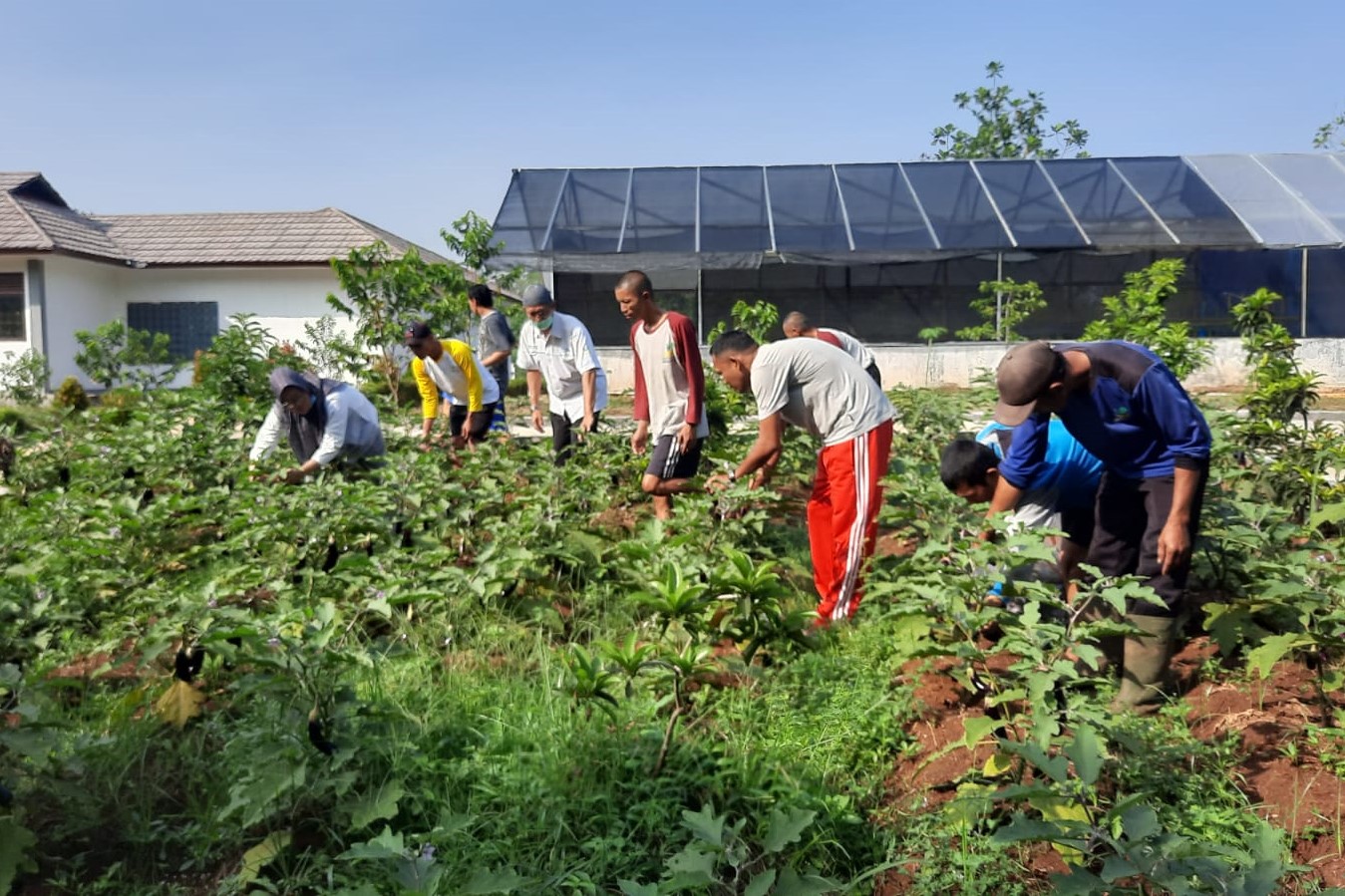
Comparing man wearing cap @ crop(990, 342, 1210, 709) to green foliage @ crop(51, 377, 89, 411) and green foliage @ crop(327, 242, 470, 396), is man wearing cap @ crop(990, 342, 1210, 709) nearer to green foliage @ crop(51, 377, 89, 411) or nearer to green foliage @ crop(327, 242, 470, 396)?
green foliage @ crop(327, 242, 470, 396)

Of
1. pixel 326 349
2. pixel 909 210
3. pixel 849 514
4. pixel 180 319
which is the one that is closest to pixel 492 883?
pixel 849 514

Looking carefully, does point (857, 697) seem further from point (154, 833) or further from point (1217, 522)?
point (154, 833)

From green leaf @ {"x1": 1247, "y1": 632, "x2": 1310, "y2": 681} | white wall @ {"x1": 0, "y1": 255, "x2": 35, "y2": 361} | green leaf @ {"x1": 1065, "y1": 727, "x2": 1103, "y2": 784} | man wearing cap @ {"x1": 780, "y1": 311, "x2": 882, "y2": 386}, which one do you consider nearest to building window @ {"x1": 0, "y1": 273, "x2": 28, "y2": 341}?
white wall @ {"x1": 0, "y1": 255, "x2": 35, "y2": 361}

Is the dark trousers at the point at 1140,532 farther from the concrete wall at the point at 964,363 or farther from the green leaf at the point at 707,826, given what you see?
the concrete wall at the point at 964,363

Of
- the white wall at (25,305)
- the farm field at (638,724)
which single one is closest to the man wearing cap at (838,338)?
the farm field at (638,724)

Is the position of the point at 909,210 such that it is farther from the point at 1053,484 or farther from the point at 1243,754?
the point at 1243,754

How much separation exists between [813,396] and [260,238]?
794 inches

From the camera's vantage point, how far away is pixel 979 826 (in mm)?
2787

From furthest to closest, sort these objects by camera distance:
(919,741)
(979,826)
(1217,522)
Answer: (1217,522) < (919,741) < (979,826)

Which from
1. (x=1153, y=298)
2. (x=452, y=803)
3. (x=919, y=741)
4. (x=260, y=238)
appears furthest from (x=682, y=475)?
(x=260, y=238)

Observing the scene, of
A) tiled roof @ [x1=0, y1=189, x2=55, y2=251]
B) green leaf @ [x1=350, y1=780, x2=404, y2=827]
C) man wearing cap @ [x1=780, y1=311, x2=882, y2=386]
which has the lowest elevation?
green leaf @ [x1=350, y1=780, x2=404, y2=827]

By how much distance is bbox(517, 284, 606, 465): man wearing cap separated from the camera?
700cm

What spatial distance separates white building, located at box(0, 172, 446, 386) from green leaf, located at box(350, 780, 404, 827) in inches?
708

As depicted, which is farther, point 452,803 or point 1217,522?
point 1217,522
